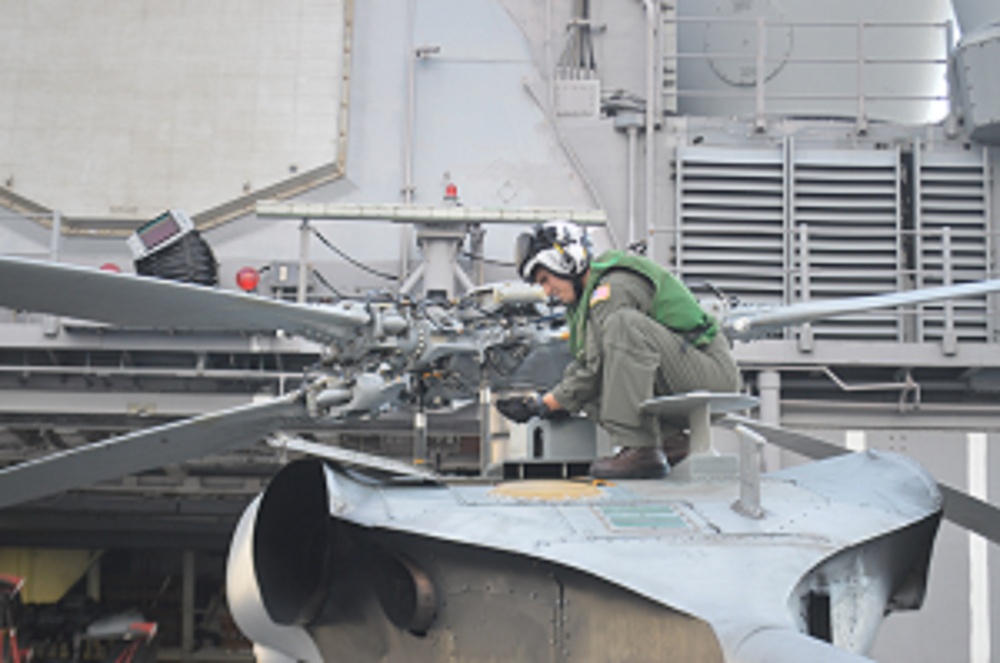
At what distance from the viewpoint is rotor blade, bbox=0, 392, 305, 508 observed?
490 centimetres

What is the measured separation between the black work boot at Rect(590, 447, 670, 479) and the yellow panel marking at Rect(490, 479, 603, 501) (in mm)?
198

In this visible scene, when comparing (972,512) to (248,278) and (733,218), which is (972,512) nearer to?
(248,278)

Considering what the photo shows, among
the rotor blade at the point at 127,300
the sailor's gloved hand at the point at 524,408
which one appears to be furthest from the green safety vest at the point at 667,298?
the rotor blade at the point at 127,300

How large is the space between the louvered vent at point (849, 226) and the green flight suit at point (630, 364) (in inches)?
280

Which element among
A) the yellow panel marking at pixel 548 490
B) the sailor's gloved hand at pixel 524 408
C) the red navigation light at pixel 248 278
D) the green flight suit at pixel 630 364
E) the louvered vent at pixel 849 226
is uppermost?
the louvered vent at pixel 849 226

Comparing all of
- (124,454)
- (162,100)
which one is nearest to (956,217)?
(162,100)

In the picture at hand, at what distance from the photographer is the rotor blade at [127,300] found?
376 centimetres

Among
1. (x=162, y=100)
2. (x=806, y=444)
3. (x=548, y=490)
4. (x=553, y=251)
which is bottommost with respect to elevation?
(x=548, y=490)

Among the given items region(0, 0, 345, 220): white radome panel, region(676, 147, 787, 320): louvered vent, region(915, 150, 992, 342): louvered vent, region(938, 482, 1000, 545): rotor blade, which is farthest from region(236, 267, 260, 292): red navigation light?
region(938, 482, 1000, 545): rotor blade

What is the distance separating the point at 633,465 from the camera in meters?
4.60

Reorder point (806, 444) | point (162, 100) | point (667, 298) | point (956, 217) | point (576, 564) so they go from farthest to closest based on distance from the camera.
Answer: point (162, 100) → point (956, 217) → point (806, 444) → point (667, 298) → point (576, 564)

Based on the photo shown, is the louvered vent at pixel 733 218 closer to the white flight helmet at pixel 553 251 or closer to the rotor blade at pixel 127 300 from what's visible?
the white flight helmet at pixel 553 251

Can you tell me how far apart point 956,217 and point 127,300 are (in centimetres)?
976

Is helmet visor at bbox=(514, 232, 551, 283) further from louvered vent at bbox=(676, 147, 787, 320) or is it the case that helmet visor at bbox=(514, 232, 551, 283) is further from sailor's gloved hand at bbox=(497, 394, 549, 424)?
louvered vent at bbox=(676, 147, 787, 320)
